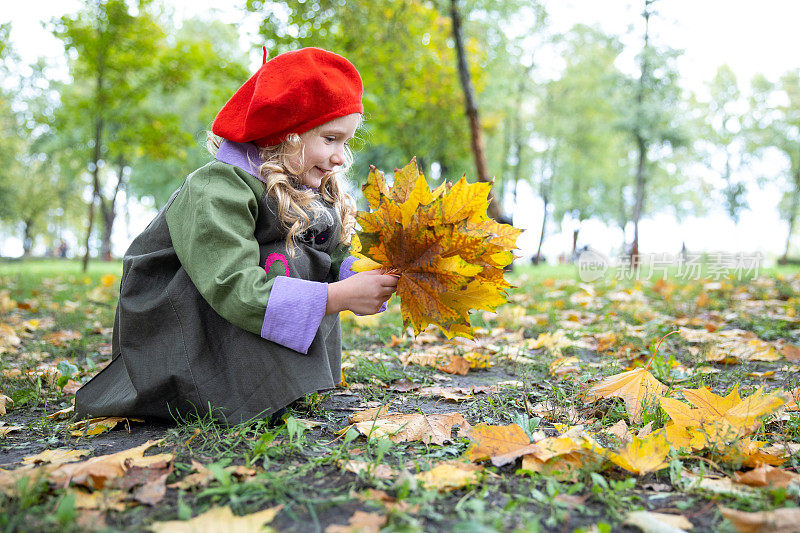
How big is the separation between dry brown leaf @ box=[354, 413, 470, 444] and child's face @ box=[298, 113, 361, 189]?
3.02 ft

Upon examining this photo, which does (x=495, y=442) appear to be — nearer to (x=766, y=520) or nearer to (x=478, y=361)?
(x=766, y=520)

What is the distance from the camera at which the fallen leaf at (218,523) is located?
110cm

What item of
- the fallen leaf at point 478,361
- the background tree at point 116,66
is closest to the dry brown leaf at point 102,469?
the fallen leaf at point 478,361

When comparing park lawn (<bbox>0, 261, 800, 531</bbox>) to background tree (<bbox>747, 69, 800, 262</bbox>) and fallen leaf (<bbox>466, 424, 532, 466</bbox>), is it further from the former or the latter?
background tree (<bbox>747, 69, 800, 262</bbox>)

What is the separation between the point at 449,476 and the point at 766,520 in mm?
657

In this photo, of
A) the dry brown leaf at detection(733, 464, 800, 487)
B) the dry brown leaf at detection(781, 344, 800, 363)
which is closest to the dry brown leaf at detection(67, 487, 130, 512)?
the dry brown leaf at detection(733, 464, 800, 487)

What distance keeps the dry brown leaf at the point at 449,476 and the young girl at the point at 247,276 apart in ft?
1.78

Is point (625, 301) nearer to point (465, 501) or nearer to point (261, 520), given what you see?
point (465, 501)

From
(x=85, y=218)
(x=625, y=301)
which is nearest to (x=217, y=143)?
(x=625, y=301)

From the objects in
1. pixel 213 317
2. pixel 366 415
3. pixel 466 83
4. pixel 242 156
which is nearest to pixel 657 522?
pixel 366 415

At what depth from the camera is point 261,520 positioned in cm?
113

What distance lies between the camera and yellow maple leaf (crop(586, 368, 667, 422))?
71.6 inches

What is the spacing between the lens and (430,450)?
1.60 meters

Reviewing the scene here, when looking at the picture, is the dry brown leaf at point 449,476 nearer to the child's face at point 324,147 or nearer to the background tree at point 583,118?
the child's face at point 324,147
